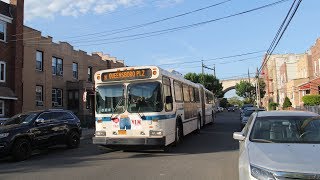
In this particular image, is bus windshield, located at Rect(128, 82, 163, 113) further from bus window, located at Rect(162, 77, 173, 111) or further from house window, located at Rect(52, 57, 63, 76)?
house window, located at Rect(52, 57, 63, 76)

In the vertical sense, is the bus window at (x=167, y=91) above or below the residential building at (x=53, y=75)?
below

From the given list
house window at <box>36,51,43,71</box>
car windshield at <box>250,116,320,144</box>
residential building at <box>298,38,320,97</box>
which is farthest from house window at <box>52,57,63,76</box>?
car windshield at <box>250,116,320,144</box>

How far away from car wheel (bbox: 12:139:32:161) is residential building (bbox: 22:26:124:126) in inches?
662

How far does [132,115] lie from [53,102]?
2513cm

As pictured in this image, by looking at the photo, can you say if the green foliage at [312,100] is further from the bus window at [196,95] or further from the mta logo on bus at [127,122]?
the mta logo on bus at [127,122]

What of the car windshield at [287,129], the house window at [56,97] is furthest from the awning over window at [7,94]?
the car windshield at [287,129]

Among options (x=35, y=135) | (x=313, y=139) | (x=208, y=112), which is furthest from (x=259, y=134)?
(x=208, y=112)

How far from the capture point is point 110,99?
1444cm

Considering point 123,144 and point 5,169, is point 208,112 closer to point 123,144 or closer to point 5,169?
point 123,144

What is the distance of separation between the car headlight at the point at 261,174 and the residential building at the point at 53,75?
25.9 metres

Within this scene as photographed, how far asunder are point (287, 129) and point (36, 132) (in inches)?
390

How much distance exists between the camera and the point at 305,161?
19.4ft

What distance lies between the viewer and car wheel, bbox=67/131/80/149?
17.1 meters

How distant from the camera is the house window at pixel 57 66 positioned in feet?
124
